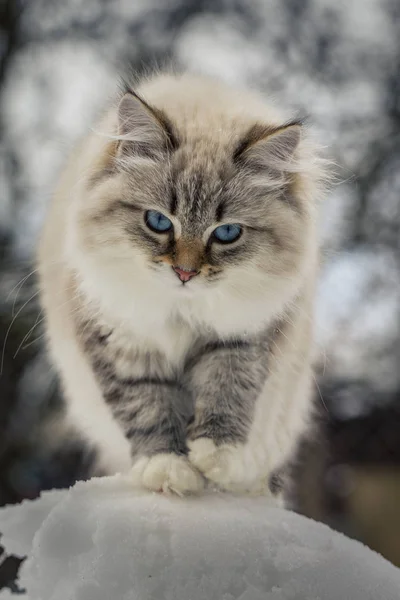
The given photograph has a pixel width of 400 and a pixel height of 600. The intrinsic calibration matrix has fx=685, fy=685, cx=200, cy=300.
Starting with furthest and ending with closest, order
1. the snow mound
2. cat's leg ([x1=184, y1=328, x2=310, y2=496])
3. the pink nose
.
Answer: cat's leg ([x1=184, y1=328, x2=310, y2=496]) → the pink nose → the snow mound

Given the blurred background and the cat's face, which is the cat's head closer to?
the cat's face

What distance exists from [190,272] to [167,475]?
0.97 ft

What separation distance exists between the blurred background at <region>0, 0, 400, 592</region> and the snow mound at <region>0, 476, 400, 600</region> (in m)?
0.82

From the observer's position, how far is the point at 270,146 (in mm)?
1003

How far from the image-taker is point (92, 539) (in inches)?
28.9

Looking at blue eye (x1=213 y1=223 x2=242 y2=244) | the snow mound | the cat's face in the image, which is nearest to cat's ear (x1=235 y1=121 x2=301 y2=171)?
the cat's face

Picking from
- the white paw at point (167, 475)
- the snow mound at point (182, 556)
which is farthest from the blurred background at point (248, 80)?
the snow mound at point (182, 556)

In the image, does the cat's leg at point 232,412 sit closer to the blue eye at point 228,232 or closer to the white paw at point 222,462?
the white paw at point 222,462

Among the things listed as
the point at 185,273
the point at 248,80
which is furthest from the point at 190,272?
the point at 248,80

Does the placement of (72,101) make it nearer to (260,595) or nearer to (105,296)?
(105,296)

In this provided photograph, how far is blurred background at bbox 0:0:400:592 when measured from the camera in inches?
73.5

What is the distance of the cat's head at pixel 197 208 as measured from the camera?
943 millimetres

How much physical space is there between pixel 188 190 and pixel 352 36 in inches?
67.7

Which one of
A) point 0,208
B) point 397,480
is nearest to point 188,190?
point 0,208
